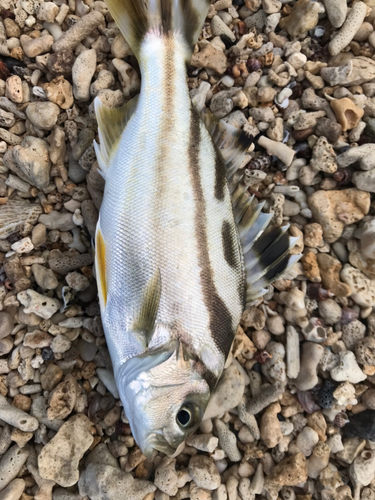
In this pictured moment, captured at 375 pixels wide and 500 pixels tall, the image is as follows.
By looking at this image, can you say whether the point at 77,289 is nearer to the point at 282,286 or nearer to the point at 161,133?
the point at 161,133

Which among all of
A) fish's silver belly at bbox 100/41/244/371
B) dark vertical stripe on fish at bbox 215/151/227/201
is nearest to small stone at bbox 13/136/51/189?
fish's silver belly at bbox 100/41/244/371

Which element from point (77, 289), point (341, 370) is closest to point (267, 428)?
point (341, 370)

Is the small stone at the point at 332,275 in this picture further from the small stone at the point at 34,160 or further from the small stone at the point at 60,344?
the small stone at the point at 34,160

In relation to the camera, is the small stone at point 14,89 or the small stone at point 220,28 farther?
the small stone at point 220,28

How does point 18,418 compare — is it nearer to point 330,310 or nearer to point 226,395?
point 226,395

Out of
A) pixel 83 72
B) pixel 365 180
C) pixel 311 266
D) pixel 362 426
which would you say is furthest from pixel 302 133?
pixel 362 426

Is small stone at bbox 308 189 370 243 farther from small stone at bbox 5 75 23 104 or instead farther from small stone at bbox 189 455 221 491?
small stone at bbox 5 75 23 104

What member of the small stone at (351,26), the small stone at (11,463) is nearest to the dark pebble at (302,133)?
the small stone at (351,26)
